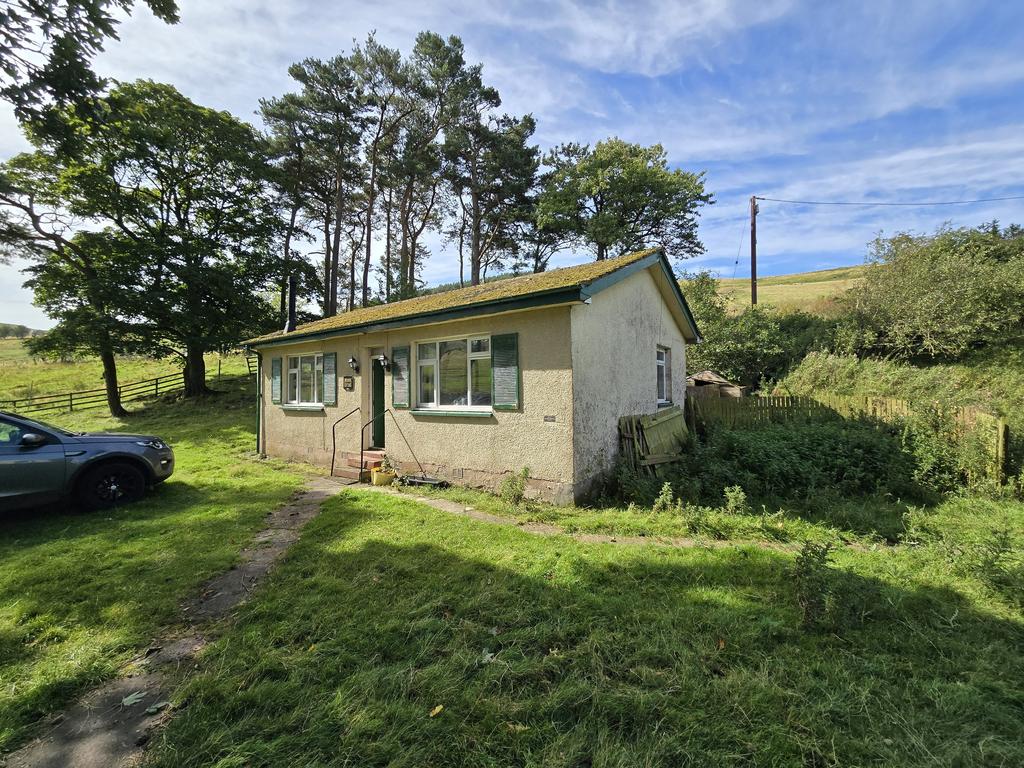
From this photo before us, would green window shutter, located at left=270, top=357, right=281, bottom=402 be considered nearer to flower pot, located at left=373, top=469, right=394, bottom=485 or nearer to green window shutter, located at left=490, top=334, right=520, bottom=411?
flower pot, located at left=373, top=469, right=394, bottom=485

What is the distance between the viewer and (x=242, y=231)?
2173 centimetres

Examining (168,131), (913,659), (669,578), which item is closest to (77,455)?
(669,578)

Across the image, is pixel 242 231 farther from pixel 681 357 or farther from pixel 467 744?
pixel 467 744

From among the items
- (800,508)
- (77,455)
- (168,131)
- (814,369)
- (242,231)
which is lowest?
(800,508)

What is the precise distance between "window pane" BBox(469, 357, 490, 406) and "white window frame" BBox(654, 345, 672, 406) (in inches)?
180

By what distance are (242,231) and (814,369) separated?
26855 millimetres

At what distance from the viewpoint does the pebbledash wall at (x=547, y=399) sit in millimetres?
6680

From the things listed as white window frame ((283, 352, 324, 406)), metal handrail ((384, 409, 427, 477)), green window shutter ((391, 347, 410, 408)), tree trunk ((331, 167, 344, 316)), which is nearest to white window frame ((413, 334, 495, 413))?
green window shutter ((391, 347, 410, 408))

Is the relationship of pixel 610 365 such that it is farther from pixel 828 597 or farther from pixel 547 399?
pixel 828 597

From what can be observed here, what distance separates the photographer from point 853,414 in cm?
955

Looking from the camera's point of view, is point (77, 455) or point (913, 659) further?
point (77, 455)

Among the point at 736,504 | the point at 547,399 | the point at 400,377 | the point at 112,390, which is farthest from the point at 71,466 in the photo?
the point at 112,390

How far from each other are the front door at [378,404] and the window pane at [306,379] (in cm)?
277

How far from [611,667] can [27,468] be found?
25.9ft
